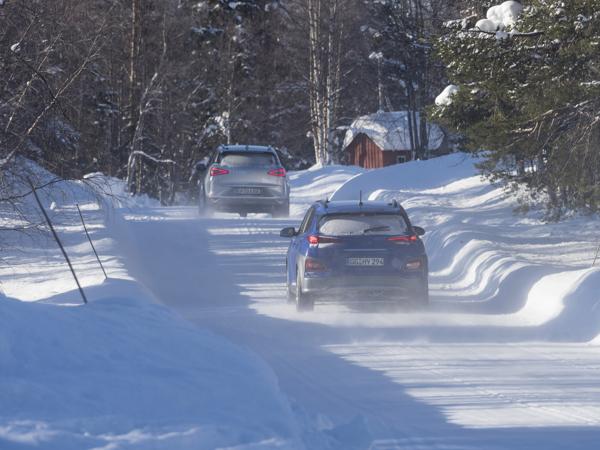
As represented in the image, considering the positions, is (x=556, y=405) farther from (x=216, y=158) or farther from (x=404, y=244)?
(x=216, y=158)

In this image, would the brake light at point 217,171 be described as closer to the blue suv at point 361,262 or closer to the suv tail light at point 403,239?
the blue suv at point 361,262

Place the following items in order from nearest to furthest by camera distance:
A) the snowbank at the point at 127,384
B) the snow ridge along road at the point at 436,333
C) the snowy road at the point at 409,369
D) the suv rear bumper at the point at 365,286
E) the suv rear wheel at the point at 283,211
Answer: the snowbank at the point at 127,384 → the snowy road at the point at 409,369 → the snow ridge along road at the point at 436,333 → the suv rear bumper at the point at 365,286 → the suv rear wheel at the point at 283,211

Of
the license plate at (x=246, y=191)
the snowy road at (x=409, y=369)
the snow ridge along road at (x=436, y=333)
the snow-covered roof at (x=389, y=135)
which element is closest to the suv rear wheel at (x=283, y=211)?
the snow ridge along road at (x=436, y=333)

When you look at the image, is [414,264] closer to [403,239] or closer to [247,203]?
[403,239]

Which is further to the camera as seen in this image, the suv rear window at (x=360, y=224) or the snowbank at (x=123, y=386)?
the suv rear window at (x=360, y=224)

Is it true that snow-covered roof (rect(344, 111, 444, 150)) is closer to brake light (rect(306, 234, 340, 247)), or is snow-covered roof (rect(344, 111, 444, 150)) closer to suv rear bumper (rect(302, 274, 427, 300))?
brake light (rect(306, 234, 340, 247))

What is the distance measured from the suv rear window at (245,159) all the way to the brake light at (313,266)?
42.1 ft

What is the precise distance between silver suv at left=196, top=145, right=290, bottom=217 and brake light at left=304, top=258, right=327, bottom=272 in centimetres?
1271

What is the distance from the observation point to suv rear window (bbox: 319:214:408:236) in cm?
1433

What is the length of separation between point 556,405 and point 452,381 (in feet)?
4.13

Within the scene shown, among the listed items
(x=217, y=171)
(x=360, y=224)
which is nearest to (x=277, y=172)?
(x=217, y=171)

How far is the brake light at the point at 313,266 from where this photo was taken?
46.3ft

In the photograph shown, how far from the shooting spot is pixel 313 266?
14133mm

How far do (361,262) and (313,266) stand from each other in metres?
0.64
